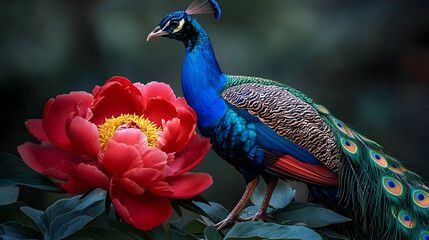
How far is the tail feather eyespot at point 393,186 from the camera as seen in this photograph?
0.69m

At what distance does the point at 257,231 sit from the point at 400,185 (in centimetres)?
36

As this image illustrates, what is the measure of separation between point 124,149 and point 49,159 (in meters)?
0.09

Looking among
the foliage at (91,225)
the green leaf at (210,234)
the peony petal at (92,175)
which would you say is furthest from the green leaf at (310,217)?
the peony petal at (92,175)

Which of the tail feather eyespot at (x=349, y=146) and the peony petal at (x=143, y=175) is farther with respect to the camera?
the tail feather eyespot at (x=349, y=146)

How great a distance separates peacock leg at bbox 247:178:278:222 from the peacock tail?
0.21ft

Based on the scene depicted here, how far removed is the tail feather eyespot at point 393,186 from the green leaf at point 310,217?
191 millimetres

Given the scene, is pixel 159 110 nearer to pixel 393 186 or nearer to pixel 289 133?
pixel 289 133

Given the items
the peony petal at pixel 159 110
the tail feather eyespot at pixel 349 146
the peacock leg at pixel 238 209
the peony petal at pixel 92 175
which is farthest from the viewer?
the tail feather eyespot at pixel 349 146

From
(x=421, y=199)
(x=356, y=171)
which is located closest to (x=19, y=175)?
(x=356, y=171)

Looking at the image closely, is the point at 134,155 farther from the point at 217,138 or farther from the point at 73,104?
the point at 217,138

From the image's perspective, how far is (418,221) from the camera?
2.30ft

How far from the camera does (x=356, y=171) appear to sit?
0.69 m

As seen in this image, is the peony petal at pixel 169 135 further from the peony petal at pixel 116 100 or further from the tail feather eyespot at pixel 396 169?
the tail feather eyespot at pixel 396 169

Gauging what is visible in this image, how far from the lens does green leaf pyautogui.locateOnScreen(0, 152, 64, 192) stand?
0.43 metres
